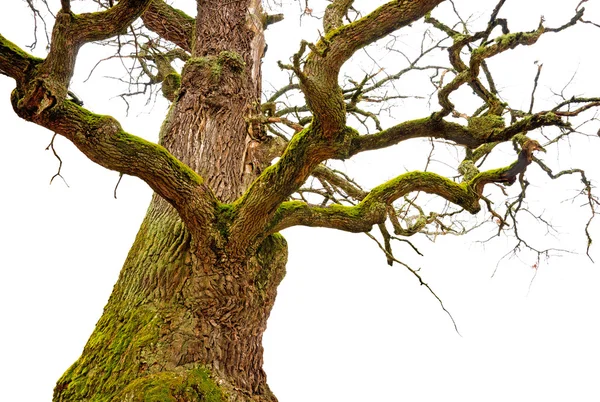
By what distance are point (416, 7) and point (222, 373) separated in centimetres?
217

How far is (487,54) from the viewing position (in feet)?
8.93

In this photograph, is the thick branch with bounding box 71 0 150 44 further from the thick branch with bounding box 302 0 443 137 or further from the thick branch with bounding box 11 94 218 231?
the thick branch with bounding box 302 0 443 137

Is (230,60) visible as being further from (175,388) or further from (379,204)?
(175,388)

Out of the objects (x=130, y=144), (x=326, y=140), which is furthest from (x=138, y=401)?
(x=326, y=140)

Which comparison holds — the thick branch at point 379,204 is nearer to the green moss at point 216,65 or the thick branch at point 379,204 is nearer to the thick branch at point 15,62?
the green moss at point 216,65

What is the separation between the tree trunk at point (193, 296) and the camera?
2861mm

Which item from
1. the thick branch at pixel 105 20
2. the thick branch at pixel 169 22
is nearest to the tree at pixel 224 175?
the thick branch at pixel 105 20

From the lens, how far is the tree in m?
2.53

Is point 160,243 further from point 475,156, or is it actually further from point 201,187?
point 475,156

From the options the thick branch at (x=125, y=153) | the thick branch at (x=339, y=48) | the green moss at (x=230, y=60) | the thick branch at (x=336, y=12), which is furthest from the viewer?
the green moss at (x=230, y=60)

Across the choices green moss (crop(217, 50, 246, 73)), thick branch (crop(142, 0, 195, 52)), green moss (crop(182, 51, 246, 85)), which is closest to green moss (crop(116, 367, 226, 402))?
green moss (crop(182, 51, 246, 85))

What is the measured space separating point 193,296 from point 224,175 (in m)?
0.90

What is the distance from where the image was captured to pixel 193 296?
3.11 metres

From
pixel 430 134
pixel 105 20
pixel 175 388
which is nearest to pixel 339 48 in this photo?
pixel 430 134
